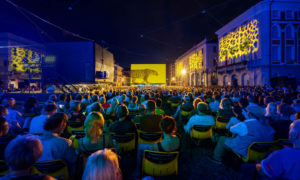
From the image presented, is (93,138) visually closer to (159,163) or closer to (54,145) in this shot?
(54,145)

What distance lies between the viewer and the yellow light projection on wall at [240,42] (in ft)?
91.1

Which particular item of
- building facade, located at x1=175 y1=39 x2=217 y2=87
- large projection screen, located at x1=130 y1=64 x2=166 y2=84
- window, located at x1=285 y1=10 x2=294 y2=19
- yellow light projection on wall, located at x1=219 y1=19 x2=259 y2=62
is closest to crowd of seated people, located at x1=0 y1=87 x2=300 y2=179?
large projection screen, located at x1=130 y1=64 x2=166 y2=84

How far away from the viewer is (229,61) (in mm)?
35938

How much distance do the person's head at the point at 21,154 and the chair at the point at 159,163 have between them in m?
1.53

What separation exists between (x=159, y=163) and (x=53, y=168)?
1.55 m

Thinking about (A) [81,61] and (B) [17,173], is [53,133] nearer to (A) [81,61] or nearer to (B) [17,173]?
(B) [17,173]

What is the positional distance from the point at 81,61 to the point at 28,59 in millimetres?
17910

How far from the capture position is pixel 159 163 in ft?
8.29

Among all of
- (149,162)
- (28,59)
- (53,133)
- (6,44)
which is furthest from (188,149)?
(6,44)

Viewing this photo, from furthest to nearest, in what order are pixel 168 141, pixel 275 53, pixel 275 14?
pixel 275 53
pixel 275 14
pixel 168 141

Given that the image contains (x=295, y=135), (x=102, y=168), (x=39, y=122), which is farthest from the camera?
(x=39, y=122)

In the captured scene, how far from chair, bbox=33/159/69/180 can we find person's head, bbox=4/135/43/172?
91cm

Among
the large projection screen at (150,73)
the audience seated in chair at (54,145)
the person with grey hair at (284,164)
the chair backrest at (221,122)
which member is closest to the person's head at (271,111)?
the chair backrest at (221,122)

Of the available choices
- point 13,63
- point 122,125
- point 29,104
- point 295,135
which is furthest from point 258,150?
point 13,63
